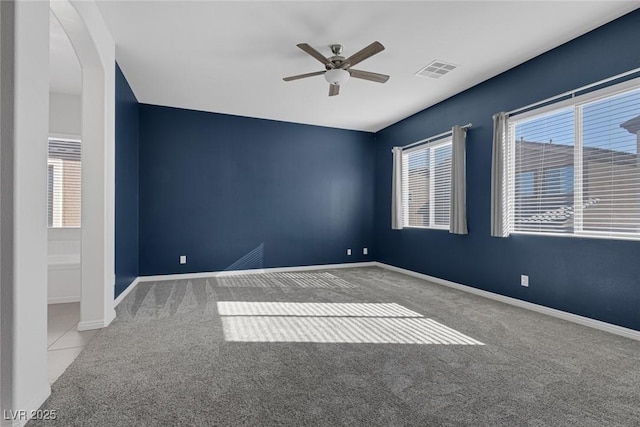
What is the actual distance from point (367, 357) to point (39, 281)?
2.12 m

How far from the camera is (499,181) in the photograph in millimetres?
3932

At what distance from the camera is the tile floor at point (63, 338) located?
2.23 meters

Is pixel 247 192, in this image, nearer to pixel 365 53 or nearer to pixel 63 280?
pixel 63 280

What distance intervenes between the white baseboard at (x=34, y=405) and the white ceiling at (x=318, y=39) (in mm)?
2964

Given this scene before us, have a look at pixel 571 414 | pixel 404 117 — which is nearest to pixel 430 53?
pixel 404 117

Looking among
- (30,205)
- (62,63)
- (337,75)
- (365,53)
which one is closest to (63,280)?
(62,63)

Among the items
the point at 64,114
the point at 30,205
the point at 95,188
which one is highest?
the point at 64,114

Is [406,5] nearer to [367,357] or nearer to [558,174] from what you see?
[558,174]

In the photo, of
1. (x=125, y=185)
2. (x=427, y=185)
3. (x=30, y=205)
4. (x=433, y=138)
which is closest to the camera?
(x=30, y=205)

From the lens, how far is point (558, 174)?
11.3ft

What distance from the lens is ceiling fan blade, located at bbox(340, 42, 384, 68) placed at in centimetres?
290

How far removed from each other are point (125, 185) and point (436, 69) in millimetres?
4216

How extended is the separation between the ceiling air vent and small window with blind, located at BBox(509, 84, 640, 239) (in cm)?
103

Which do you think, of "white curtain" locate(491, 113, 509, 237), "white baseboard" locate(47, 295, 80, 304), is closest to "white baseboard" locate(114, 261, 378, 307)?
"white baseboard" locate(47, 295, 80, 304)
